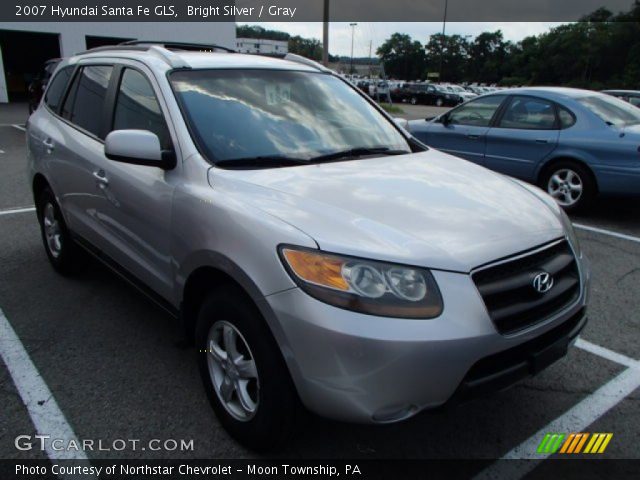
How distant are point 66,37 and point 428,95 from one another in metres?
24.4

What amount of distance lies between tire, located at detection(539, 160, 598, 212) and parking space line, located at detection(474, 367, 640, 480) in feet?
12.2

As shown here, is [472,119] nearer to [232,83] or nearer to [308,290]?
[232,83]

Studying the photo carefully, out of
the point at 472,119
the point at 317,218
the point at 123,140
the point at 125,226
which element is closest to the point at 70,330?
the point at 125,226

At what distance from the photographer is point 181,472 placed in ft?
7.55

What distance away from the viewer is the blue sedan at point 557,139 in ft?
19.9

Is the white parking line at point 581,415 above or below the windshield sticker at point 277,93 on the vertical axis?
below

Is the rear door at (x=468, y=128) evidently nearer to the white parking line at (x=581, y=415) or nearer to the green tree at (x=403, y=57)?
the white parking line at (x=581, y=415)

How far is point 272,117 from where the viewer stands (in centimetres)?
296

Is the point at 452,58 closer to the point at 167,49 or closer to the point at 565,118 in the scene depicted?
the point at 565,118

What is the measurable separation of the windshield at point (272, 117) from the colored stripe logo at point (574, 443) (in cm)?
182

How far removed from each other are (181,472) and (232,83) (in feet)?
6.84

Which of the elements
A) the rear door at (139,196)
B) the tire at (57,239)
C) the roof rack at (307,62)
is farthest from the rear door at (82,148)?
the roof rack at (307,62)

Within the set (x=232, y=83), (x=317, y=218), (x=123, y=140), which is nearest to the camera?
(x=317, y=218)

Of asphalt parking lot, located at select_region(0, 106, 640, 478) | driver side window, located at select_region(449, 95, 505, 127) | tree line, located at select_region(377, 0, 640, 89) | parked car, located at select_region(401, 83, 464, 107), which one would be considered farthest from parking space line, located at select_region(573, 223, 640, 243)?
tree line, located at select_region(377, 0, 640, 89)
